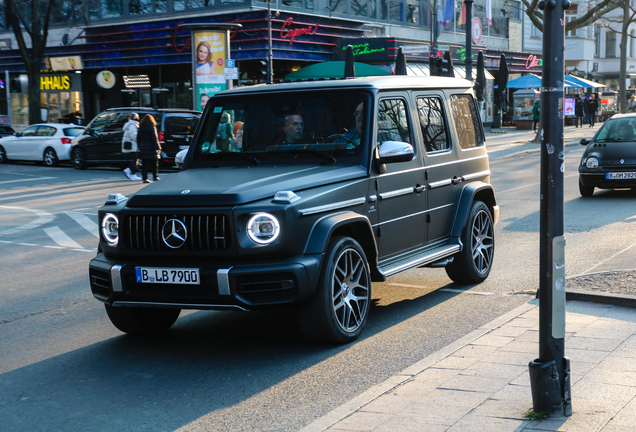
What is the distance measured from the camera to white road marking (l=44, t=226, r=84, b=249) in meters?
10.6

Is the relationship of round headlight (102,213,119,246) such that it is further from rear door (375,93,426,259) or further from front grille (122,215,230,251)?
rear door (375,93,426,259)

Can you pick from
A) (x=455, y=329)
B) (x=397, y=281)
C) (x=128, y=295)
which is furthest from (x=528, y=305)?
(x=128, y=295)

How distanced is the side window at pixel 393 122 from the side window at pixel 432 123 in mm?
302

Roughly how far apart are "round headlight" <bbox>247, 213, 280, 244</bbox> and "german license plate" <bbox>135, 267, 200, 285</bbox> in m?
0.43

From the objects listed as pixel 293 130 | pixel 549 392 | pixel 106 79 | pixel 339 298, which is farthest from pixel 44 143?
pixel 549 392

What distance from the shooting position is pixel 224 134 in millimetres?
6660

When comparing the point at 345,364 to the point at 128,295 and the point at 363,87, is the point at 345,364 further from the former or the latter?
the point at 363,87

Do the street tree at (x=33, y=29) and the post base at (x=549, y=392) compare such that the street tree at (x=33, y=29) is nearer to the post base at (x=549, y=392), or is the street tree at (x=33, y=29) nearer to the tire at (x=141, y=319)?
the tire at (x=141, y=319)

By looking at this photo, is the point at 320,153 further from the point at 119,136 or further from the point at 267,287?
the point at 119,136

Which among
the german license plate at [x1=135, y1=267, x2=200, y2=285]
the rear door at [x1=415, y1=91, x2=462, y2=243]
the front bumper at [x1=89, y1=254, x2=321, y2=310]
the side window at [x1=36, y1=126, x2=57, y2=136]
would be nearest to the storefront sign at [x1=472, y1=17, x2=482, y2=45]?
the side window at [x1=36, y1=126, x2=57, y2=136]

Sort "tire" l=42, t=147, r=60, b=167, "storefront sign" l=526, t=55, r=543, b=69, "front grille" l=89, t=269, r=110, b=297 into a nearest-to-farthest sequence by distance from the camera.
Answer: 1. "front grille" l=89, t=269, r=110, b=297
2. "tire" l=42, t=147, r=60, b=167
3. "storefront sign" l=526, t=55, r=543, b=69

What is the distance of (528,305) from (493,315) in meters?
0.29

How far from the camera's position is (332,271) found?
541 cm

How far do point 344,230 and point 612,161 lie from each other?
1047 cm
